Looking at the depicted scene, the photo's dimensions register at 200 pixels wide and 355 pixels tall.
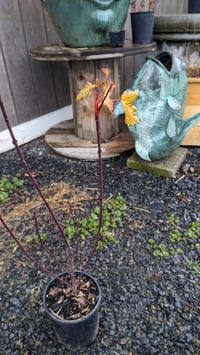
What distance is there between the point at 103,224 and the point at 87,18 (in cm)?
113

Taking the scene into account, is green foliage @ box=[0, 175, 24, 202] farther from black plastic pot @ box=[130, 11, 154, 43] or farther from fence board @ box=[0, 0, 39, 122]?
black plastic pot @ box=[130, 11, 154, 43]

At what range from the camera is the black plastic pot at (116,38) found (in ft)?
5.46

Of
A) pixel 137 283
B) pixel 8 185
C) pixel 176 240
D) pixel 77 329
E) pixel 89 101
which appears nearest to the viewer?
pixel 77 329

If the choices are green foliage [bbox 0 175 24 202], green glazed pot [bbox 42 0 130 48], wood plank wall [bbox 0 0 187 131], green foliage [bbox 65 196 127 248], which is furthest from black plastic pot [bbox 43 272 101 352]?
wood plank wall [bbox 0 0 187 131]

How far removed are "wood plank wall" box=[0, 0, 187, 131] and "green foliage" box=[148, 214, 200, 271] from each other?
1388 mm

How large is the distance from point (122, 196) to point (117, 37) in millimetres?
908

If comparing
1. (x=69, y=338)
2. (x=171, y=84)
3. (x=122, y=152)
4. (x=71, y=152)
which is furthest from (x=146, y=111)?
(x=69, y=338)

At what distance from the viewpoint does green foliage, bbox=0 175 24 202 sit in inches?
67.5

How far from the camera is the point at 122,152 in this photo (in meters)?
2.00

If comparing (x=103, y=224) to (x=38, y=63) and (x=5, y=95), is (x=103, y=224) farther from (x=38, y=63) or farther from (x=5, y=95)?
(x=38, y=63)

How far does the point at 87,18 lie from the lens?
162cm

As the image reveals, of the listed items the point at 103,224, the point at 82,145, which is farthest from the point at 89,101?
the point at 103,224

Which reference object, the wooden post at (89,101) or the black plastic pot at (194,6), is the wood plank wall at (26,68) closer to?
the wooden post at (89,101)

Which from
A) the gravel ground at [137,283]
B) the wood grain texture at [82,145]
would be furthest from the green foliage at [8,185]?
the wood grain texture at [82,145]
